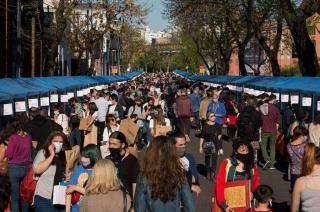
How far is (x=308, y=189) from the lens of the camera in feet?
20.9

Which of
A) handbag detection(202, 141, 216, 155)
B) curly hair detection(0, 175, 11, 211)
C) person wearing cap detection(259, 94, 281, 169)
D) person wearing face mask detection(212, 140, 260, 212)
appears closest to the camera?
curly hair detection(0, 175, 11, 211)

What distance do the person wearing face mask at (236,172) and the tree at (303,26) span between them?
56.9 feet

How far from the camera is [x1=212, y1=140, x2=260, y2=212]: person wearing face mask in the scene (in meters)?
7.30

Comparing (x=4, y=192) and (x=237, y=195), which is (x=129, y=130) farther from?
(x=4, y=192)

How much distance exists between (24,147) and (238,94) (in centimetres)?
2775

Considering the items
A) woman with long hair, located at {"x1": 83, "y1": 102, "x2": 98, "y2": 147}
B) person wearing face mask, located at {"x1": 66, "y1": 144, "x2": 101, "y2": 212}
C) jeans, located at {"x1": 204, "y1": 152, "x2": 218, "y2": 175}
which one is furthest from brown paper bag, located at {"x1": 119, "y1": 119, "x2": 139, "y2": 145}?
person wearing face mask, located at {"x1": 66, "y1": 144, "x2": 101, "y2": 212}

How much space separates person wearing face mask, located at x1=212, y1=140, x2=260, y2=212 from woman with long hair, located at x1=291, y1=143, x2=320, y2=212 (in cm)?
83

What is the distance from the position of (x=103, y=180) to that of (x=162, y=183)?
0.52 meters

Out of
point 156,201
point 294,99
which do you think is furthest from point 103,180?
point 294,99

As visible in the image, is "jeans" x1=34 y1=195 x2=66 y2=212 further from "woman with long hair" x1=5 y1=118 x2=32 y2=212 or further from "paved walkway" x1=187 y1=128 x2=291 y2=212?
"paved walkway" x1=187 y1=128 x2=291 y2=212

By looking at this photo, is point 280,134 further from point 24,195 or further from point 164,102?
point 24,195

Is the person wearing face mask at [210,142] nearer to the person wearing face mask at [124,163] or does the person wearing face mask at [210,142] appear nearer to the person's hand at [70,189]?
the person wearing face mask at [124,163]

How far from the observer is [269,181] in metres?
14.9

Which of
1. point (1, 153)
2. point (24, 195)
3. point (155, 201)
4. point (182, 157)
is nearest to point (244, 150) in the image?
point (182, 157)
